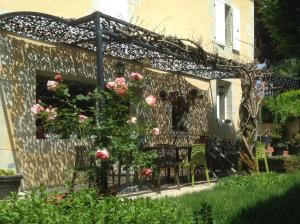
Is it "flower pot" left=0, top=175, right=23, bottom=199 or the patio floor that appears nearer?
"flower pot" left=0, top=175, right=23, bottom=199

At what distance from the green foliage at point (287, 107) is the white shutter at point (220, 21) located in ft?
15.0

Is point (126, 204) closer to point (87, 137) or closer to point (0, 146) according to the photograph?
point (87, 137)

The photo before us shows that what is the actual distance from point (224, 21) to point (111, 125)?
30.2 feet

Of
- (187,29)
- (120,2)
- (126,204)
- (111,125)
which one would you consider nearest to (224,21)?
(187,29)

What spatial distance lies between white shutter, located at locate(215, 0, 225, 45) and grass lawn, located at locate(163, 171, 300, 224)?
18.6ft

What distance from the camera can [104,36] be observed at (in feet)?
25.0

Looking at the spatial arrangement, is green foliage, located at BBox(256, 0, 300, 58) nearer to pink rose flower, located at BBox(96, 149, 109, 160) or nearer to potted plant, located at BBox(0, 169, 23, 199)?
pink rose flower, located at BBox(96, 149, 109, 160)

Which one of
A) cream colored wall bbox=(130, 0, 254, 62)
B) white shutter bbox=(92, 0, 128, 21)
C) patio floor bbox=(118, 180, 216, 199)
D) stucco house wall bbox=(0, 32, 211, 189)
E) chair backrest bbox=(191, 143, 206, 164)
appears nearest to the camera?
patio floor bbox=(118, 180, 216, 199)

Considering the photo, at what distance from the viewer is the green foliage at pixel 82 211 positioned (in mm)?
2922

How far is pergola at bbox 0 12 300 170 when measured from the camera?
6980 millimetres

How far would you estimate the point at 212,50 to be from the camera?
12.9 m

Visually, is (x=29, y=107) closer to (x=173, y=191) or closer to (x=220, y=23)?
(x=173, y=191)

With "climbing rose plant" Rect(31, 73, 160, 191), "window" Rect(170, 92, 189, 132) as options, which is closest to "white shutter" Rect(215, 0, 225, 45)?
"window" Rect(170, 92, 189, 132)

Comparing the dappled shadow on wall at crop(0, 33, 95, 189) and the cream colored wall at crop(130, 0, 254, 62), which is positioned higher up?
the cream colored wall at crop(130, 0, 254, 62)
